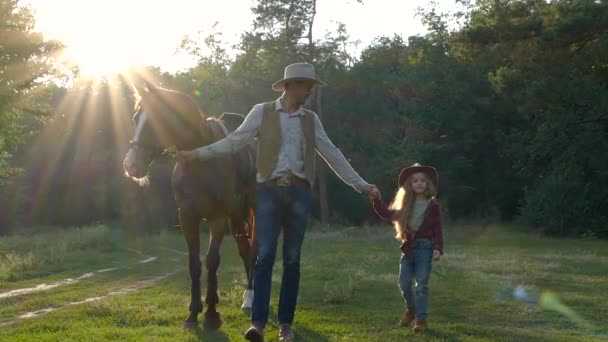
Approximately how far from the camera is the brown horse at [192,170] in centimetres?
811

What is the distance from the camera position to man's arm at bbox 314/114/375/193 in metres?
7.54

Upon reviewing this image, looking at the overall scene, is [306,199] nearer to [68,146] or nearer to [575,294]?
[575,294]

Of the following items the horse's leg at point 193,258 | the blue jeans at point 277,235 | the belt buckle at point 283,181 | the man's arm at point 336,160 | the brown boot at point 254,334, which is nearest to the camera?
the brown boot at point 254,334

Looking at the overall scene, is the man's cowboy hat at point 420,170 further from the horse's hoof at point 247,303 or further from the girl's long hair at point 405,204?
the horse's hoof at point 247,303

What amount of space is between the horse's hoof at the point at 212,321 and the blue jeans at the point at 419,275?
196cm

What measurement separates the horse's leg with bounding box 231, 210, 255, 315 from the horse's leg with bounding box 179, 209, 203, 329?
128cm

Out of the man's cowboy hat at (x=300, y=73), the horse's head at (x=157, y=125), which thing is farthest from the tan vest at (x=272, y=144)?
the horse's head at (x=157, y=125)

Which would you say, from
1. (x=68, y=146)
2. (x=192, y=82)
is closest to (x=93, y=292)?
(x=68, y=146)

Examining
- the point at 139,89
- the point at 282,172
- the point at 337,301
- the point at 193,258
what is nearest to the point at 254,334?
the point at 282,172

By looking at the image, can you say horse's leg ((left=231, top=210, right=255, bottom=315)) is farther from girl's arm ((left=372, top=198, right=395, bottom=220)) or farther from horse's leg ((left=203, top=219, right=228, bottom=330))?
girl's arm ((left=372, top=198, right=395, bottom=220))

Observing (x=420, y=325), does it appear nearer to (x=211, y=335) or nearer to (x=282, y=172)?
(x=211, y=335)

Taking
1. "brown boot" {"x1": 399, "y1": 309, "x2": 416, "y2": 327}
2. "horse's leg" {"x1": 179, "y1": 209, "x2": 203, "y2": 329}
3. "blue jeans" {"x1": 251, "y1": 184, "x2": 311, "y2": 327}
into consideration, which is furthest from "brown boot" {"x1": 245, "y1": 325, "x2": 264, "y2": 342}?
"brown boot" {"x1": 399, "y1": 309, "x2": 416, "y2": 327}

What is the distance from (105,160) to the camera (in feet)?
157

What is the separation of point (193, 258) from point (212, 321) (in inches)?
30.7
